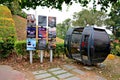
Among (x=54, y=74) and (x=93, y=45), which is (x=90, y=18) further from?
(x=54, y=74)

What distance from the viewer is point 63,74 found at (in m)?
7.35

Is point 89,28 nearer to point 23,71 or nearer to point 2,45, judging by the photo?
point 23,71

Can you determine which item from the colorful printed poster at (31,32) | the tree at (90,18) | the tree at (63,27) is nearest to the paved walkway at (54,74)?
the colorful printed poster at (31,32)

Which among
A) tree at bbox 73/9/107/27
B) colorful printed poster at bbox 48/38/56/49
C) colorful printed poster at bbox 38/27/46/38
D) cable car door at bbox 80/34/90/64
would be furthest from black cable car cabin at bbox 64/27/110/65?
tree at bbox 73/9/107/27

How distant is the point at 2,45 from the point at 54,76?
3779mm

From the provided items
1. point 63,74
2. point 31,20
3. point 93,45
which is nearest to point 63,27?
point 31,20

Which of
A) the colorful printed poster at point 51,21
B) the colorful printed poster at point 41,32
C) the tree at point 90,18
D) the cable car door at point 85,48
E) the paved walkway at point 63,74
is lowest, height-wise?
the paved walkway at point 63,74

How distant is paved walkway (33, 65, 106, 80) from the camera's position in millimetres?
6918

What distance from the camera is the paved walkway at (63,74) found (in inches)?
272

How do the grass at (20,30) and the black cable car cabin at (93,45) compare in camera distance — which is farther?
the grass at (20,30)

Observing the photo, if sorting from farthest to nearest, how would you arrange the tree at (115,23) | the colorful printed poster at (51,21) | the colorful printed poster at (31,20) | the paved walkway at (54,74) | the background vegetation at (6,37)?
the tree at (115,23)
the background vegetation at (6,37)
the colorful printed poster at (51,21)
the colorful printed poster at (31,20)
the paved walkway at (54,74)

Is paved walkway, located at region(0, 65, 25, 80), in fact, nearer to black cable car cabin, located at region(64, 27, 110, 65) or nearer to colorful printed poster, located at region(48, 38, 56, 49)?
colorful printed poster, located at region(48, 38, 56, 49)

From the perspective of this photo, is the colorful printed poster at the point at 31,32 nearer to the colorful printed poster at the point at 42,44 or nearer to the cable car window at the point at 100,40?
the colorful printed poster at the point at 42,44

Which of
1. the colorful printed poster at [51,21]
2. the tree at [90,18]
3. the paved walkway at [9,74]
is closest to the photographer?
the paved walkway at [9,74]
